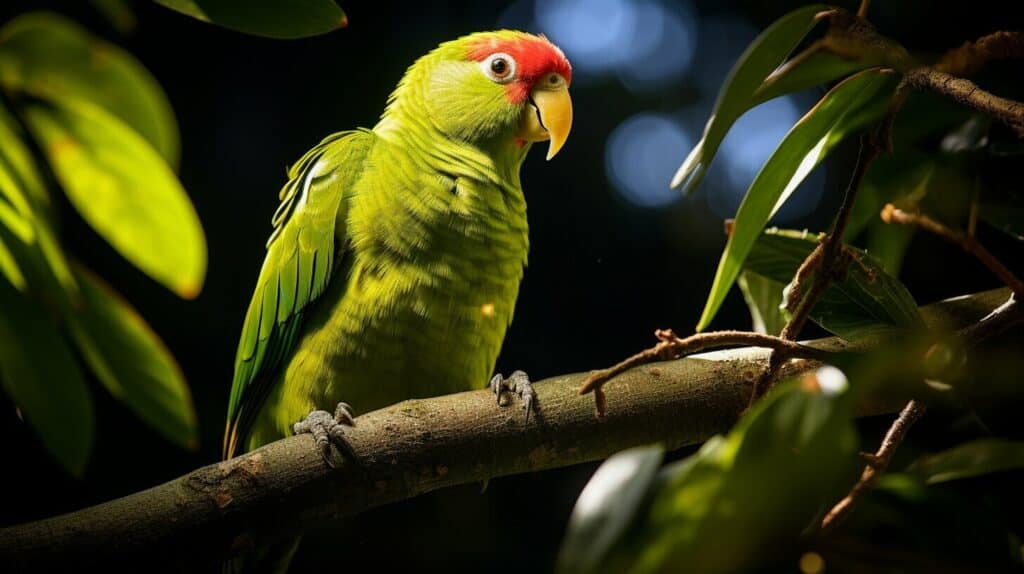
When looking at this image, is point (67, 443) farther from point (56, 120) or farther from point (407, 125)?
point (407, 125)

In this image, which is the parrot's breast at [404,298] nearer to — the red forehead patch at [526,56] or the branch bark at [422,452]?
the red forehead patch at [526,56]

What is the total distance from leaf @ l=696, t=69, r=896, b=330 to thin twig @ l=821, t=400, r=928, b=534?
0.20 metres

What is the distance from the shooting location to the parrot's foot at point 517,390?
92cm

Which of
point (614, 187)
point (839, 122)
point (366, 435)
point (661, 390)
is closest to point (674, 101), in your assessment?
point (614, 187)

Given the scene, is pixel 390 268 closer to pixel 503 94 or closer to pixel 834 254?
pixel 503 94

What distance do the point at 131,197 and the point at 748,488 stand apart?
1.55 ft

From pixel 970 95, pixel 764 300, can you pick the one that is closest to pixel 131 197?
pixel 970 95

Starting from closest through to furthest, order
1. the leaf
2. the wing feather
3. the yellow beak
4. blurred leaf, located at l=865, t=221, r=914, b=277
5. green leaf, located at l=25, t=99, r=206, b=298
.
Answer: green leaf, located at l=25, t=99, r=206, b=298, the leaf, blurred leaf, located at l=865, t=221, r=914, b=277, the wing feather, the yellow beak

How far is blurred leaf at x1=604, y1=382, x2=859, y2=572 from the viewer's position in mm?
459

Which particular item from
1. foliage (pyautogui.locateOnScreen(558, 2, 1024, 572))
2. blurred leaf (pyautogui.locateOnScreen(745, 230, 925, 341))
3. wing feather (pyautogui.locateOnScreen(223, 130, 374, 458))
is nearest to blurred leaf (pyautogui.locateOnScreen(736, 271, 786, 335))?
foliage (pyautogui.locateOnScreen(558, 2, 1024, 572))

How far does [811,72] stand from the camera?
888mm

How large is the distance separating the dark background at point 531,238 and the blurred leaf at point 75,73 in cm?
75

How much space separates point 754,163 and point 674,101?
22 centimetres

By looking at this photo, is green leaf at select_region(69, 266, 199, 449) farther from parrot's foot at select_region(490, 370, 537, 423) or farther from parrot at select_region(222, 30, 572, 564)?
parrot at select_region(222, 30, 572, 564)
